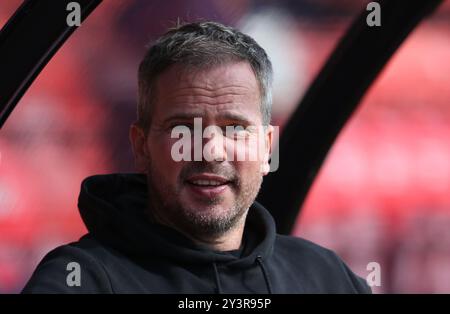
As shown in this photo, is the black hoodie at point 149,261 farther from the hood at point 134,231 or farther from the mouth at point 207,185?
the mouth at point 207,185

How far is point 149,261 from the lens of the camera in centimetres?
129

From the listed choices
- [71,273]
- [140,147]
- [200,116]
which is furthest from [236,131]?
[71,273]

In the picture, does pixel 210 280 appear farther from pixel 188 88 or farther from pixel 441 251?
pixel 441 251

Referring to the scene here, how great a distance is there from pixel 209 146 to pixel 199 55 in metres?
0.16

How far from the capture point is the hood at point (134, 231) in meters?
1.27

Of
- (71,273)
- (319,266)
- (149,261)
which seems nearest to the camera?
(71,273)

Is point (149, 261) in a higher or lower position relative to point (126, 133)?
lower

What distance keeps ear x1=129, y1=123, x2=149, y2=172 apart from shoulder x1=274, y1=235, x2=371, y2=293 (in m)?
0.32

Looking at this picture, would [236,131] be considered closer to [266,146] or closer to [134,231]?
[266,146]

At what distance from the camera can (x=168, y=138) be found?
4.10 feet

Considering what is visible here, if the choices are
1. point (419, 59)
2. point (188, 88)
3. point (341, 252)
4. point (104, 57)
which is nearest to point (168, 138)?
point (188, 88)

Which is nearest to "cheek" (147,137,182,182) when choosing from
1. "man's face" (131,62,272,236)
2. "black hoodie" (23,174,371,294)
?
"man's face" (131,62,272,236)

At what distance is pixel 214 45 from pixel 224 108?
0.38ft

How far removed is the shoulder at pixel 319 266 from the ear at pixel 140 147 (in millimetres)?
324
